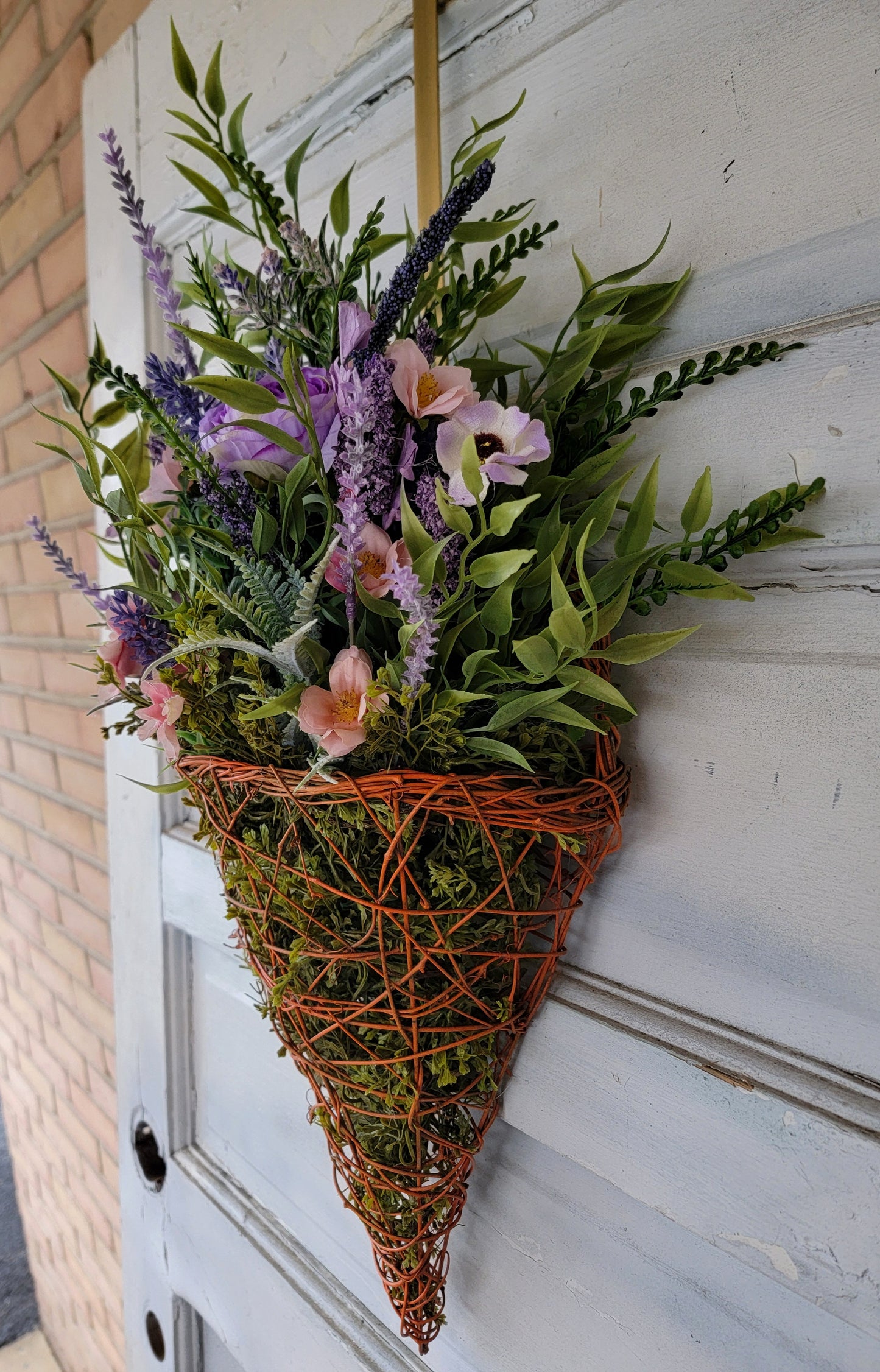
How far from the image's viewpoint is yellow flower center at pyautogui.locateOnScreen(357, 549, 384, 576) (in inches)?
17.2

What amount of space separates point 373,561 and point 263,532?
0.07 meters

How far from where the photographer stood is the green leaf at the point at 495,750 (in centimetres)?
41

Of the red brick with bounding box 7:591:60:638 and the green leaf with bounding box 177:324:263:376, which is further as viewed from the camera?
the red brick with bounding box 7:591:60:638

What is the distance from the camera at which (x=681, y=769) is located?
0.51 metres

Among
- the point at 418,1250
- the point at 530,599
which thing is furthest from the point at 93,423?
the point at 418,1250

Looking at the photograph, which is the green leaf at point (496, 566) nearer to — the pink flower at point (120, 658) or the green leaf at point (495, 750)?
the green leaf at point (495, 750)

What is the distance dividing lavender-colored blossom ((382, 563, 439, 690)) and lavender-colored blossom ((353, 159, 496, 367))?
139mm

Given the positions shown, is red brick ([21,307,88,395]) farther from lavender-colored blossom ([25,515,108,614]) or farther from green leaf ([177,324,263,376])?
green leaf ([177,324,263,376])

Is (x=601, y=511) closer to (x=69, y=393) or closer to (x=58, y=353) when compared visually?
(x=69, y=393)

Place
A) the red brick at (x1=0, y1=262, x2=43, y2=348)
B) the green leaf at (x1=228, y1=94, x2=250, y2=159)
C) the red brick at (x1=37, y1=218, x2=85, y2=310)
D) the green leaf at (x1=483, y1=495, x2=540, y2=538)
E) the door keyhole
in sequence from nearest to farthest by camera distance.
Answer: the green leaf at (x1=483, y1=495, x2=540, y2=538) → the green leaf at (x1=228, y1=94, x2=250, y2=159) → the door keyhole → the red brick at (x1=37, y1=218, x2=85, y2=310) → the red brick at (x1=0, y1=262, x2=43, y2=348)

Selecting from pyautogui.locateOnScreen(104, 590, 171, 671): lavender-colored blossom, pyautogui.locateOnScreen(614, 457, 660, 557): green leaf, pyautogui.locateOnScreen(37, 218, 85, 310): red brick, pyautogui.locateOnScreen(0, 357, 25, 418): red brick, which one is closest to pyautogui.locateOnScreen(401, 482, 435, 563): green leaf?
pyautogui.locateOnScreen(614, 457, 660, 557): green leaf

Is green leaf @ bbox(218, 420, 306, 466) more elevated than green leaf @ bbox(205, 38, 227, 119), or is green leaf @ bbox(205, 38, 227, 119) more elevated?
green leaf @ bbox(205, 38, 227, 119)

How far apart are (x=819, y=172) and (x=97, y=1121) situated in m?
1.69

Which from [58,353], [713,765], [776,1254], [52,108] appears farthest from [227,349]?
[52,108]
